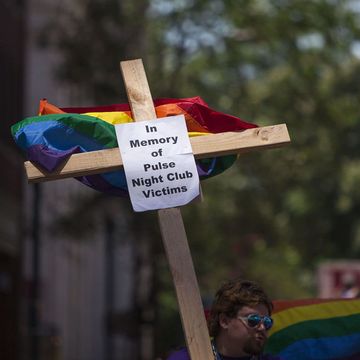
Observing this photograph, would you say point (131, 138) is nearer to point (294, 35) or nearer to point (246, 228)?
point (294, 35)

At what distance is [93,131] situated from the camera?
6.04 m

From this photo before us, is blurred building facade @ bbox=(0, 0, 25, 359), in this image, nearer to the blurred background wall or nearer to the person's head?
the blurred background wall

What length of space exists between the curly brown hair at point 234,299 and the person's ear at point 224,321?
0.01 m

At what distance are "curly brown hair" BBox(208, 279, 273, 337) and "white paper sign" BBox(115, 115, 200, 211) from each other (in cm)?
43

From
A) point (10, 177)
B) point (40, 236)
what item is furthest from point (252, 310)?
point (40, 236)

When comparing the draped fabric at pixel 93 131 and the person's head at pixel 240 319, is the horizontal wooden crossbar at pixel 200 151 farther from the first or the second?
the person's head at pixel 240 319

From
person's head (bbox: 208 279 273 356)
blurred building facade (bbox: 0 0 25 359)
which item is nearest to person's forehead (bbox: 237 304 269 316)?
person's head (bbox: 208 279 273 356)

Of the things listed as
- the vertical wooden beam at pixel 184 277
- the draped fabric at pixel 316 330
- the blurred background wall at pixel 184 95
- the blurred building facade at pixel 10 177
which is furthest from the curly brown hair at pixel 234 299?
the blurred building facade at pixel 10 177

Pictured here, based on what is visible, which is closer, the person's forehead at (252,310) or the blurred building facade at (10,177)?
the person's forehead at (252,310)

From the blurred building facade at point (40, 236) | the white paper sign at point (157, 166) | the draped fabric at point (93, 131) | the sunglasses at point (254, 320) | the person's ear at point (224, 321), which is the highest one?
the blurred building facade at point (40, 236)

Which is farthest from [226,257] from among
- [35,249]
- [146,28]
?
[35,249]

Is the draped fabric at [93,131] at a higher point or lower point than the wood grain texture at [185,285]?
higher

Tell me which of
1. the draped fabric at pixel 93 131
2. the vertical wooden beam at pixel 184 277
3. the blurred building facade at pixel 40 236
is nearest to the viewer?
the vertical wooden beam at pixel 184 277

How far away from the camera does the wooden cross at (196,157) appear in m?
5.71
